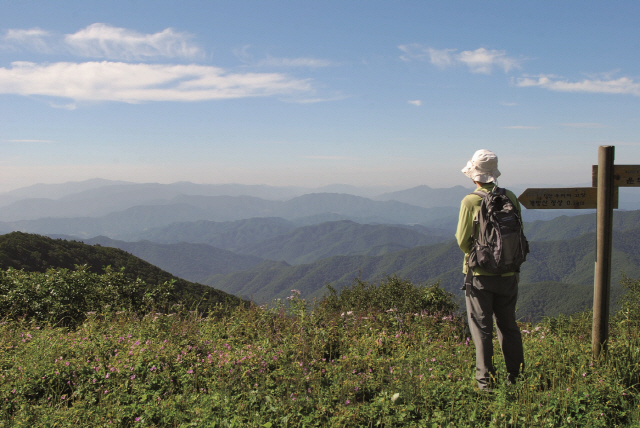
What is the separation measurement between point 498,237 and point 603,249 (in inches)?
60.3

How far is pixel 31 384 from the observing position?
3.62m

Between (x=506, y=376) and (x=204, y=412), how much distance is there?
2.83 m

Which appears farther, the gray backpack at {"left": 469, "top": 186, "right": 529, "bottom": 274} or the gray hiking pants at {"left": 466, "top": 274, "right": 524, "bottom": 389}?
the gray hiking pants at {"left": 466, "top": 274, "right": 524, "bottom": 389}

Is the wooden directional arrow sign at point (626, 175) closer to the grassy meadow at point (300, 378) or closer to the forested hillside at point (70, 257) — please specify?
the grassy meadow at point (300, 378)

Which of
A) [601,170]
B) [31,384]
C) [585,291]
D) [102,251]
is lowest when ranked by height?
[585,291]

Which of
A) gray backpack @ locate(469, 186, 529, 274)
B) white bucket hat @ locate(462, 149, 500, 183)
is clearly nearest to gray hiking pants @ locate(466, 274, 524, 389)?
gray backpack @ locate(469, 186, 529, 274)

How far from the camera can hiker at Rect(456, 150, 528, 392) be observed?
10.8ft

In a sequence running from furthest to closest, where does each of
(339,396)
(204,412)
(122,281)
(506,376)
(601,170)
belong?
(122,281) → (601,170) → (506,376) → (339,396) → (204,412)

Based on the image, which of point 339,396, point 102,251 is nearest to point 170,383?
point 339,396

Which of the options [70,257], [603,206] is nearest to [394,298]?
[603,206]

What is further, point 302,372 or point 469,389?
point 302,372

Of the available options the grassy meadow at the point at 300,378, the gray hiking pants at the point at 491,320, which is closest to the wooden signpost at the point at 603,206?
the grassy meadow at the point at 300,378

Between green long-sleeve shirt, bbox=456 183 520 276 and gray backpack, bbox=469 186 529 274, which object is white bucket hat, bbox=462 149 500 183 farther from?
gray backpack, bbox=469 186 529 274

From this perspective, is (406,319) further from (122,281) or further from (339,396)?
(122,281)
